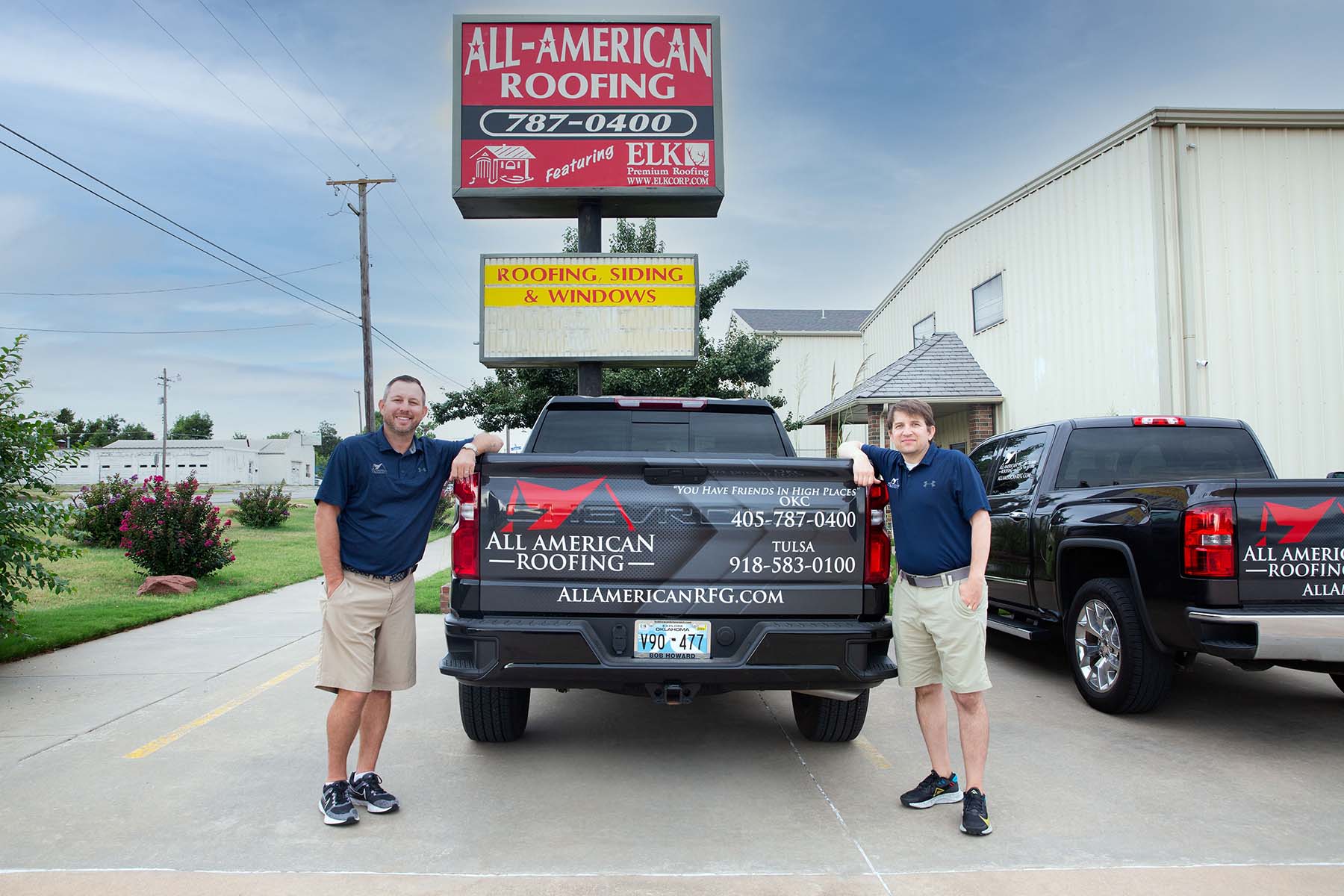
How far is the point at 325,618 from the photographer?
3.96 meters

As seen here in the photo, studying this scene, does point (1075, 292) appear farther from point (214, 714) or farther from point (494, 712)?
point (214, 714)

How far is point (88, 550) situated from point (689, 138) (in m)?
13.0

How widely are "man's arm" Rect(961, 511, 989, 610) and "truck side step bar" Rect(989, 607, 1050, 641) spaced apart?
9.02 feet

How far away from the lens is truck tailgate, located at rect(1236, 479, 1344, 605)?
4551 mm

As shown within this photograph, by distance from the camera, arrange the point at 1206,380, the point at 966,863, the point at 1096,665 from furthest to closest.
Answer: the point at 1206,380 < the point at 1096,665 < the point at 966,863

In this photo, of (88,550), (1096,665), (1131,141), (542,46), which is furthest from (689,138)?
(88,550)

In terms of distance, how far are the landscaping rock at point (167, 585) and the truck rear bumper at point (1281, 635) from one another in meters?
11.0

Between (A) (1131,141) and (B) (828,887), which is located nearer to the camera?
(B) (828,887)

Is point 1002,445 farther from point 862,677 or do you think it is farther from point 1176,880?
point 1176,880

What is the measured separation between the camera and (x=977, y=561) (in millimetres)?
3799

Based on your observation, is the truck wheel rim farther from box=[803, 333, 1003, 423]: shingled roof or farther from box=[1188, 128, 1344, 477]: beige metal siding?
box=[803, 333, 1003, 423]: shingled roof

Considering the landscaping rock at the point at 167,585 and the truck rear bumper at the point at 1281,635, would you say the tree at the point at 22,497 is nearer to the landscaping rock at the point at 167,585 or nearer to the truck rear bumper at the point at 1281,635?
the landscaping rock at the point at 167,585

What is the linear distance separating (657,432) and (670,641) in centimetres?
160

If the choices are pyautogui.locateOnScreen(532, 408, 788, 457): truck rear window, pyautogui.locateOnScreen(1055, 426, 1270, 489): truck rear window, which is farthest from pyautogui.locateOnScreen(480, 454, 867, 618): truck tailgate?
pyautogui.locateOnScreen(1055, 426, 1270, 489): truck rear window
